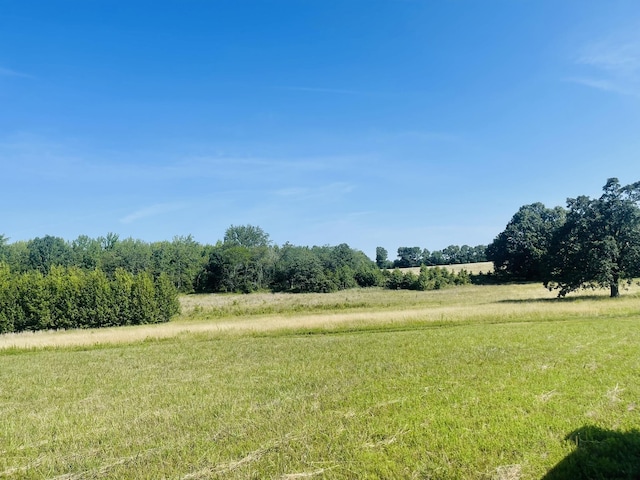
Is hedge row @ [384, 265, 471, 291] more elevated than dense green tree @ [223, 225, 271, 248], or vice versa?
dense green tree @ [223, 225, 271, 248]

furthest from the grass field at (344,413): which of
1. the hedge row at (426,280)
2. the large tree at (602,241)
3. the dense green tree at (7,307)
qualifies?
the hedge row at (426,280)

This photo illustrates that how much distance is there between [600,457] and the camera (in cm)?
553

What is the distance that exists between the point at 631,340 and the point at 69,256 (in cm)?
12652

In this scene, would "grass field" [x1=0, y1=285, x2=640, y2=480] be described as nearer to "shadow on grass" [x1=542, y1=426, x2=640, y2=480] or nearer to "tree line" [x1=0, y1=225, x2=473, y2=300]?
"shadow on grass" [x1=542, y1=426, x2=640, y2=480]

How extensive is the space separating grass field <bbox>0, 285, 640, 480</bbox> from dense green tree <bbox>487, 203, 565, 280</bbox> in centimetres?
7833

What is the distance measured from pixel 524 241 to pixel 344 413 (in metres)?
92.5

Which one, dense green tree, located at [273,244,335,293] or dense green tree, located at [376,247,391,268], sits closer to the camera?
dense green tree, located at [273,244,335,293]

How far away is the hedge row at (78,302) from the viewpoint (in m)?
41.3

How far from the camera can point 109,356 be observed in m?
18.8

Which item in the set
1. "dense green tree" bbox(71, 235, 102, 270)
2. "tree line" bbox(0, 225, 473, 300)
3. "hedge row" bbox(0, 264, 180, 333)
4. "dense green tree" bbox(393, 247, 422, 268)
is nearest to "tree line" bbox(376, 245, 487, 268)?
"dense green tree" bbox(393, 247, 422, 268)

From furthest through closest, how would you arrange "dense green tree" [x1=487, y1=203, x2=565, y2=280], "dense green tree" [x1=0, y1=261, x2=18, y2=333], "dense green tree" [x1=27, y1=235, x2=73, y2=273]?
"dense green tree" [x1=27, y1=235, x2=73, y2=273]
"dense green tree" [x1=487, y1=203, x2=565, y2=280]
"dense green tree" [x1=0, y1=261, x2=18, y2=333]

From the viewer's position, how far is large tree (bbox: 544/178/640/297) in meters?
35.8

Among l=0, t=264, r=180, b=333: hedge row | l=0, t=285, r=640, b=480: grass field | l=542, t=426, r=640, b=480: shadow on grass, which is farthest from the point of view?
l=0, t=264, r=180, b=333: hedge row

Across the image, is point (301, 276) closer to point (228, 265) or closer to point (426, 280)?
point (228, 265)
